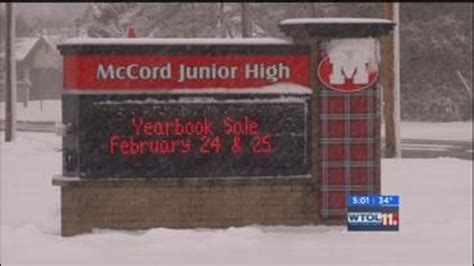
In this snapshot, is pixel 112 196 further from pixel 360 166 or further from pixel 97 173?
pixel 360 166

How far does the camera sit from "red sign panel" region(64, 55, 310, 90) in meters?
10.8

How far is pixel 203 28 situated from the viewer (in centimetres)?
4744

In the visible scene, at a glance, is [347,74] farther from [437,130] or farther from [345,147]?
[437,130]

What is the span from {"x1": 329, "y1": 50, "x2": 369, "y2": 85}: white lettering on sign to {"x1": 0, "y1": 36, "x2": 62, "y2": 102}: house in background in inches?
2804

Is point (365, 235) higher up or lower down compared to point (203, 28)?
lower down

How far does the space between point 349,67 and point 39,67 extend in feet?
256

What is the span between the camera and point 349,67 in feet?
36.4

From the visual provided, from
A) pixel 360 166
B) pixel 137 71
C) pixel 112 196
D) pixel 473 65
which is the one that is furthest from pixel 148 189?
pixel 473 65

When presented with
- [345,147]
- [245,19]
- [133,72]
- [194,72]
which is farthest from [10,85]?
[245,19]

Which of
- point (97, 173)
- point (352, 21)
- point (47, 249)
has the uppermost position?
point (352, 21)

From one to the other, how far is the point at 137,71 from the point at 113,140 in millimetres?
798

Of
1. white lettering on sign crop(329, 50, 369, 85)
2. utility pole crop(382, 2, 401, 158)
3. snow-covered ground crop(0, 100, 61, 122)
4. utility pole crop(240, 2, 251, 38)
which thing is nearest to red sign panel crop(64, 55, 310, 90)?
white lettering on sign crop(329, 50, 369, 85)

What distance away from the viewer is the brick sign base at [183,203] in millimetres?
10922

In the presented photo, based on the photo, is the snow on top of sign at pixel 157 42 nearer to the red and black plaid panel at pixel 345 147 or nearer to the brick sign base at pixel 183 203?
the red and black plaid panel at pixel 345 147
